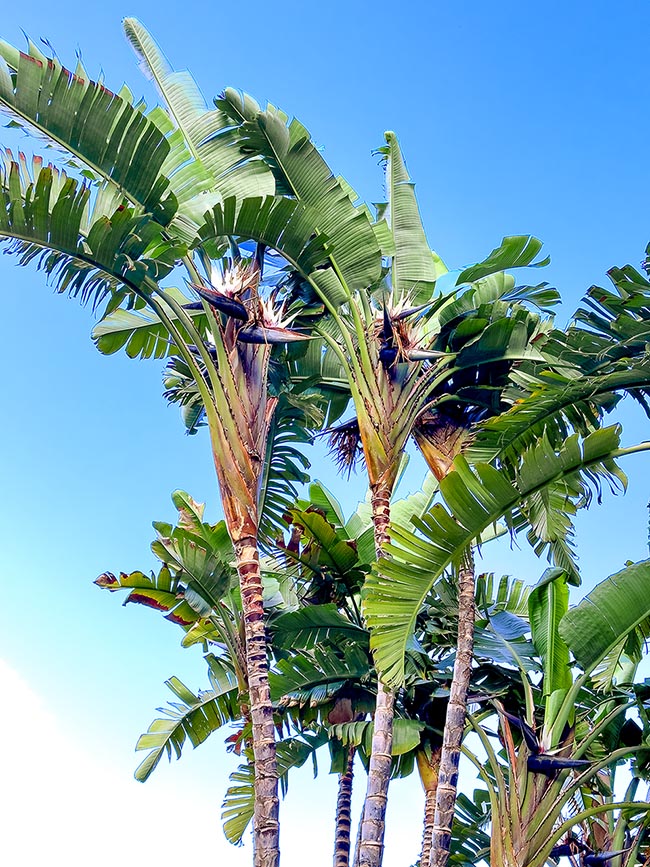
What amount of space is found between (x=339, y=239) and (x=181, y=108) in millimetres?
2244

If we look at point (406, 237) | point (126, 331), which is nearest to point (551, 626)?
point (406, 237)

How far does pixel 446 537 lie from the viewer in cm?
653

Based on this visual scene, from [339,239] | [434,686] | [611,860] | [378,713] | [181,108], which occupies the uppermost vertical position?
[181,108]

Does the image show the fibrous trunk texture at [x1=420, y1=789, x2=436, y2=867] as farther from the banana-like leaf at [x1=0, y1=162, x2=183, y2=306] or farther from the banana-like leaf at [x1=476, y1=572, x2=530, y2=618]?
the banana-like leaf at [x1=0, y1=162, x2=183, y2=306]

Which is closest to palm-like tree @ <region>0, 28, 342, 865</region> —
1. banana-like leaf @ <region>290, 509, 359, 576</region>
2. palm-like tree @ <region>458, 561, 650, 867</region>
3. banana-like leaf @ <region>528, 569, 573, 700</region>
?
banana-like leaf @ <region>290, 509, 359, 576</region>

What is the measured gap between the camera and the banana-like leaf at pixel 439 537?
21.4 ft

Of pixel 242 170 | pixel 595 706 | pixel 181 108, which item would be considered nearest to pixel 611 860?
pixel 595 706

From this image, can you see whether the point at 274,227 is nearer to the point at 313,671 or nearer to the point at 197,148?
the point at 197,148

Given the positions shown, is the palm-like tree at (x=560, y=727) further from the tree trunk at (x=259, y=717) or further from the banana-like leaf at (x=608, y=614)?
the tree trunk at (x=259, y=717)

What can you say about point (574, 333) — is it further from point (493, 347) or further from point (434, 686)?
point (434, 686)

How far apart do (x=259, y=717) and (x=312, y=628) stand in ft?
8.14

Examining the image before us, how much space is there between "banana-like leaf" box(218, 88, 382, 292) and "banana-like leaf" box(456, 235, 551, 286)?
3.15ft

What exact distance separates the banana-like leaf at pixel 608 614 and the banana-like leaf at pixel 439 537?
1303 millimetres

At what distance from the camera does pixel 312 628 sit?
356 inches
